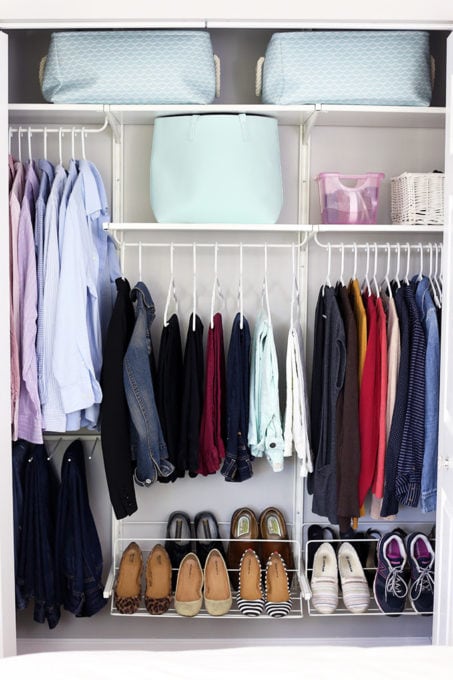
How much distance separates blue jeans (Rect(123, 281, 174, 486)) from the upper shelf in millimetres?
743

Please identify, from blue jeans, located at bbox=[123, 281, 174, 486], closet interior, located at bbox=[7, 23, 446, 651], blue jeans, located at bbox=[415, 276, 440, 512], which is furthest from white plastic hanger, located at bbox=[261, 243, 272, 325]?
blue jeans, located at bbox=[415, 276, 440, 512]

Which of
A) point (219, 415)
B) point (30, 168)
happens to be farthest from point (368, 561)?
point (30, 168)

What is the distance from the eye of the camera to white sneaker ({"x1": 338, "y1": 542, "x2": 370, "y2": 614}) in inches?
109

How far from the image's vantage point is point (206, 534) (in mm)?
2992

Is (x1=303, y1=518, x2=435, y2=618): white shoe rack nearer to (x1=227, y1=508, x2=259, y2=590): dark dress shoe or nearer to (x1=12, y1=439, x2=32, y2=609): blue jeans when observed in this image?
(x1=227, y1=508, x2=259, y2=590): dark dress shoe

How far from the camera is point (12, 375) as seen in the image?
8.11ft

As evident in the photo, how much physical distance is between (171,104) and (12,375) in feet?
3.65

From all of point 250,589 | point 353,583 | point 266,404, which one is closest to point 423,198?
Answer: point 266,404

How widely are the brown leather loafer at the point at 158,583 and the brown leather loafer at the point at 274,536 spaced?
40 centimetres

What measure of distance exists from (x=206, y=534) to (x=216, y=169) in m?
1.48

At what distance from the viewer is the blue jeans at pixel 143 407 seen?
256 cm
